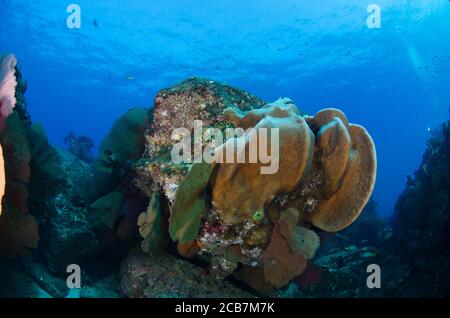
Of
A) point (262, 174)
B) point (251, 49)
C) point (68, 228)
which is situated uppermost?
point (251, 49)

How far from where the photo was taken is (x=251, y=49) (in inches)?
1415

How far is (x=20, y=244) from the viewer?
392 centimetres

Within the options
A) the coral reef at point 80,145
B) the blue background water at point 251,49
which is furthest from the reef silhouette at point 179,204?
the blue background water at point 251,49

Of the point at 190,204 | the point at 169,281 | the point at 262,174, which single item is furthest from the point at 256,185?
the point at 169,281

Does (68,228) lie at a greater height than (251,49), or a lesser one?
lesser

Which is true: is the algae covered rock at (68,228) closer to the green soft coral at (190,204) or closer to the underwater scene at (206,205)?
the underwater scene at (206,205)

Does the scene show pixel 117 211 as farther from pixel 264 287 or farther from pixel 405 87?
pixel 405 87

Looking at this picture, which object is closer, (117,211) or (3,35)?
(117,211)

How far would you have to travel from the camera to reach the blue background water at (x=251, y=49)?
97.7 feet

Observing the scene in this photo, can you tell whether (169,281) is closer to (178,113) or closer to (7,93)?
(178,113)

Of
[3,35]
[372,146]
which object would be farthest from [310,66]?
[372,146]
